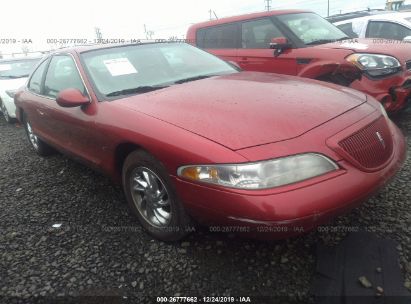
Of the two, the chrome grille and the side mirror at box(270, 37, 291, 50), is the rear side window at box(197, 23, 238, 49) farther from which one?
the chrome grille

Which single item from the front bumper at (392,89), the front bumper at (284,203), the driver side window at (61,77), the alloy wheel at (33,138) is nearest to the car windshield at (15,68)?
the alloy wheel at (33,138)

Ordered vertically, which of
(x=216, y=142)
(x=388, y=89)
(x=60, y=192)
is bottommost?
(x=60, y=192)

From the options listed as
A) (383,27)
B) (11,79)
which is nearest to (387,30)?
(383,27)

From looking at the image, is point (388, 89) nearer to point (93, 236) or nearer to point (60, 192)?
point (93, 236)

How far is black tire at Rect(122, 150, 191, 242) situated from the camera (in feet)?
7.14

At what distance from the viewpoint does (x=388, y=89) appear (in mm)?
3945

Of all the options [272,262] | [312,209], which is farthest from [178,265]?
[312,209]

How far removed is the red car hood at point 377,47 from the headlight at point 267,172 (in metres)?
2.83

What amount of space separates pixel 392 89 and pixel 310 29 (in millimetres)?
1640

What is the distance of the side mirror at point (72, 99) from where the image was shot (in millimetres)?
2675

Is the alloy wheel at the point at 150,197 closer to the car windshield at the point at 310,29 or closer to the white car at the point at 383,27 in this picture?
the car windshield at the point at 310,29

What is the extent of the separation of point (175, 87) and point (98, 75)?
667 mm

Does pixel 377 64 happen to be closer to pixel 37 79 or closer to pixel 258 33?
pixel 258 33

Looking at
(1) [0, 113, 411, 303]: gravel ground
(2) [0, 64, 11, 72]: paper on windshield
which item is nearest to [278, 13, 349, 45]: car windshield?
(1) [0, 113, 411, 303]: gravel ground
